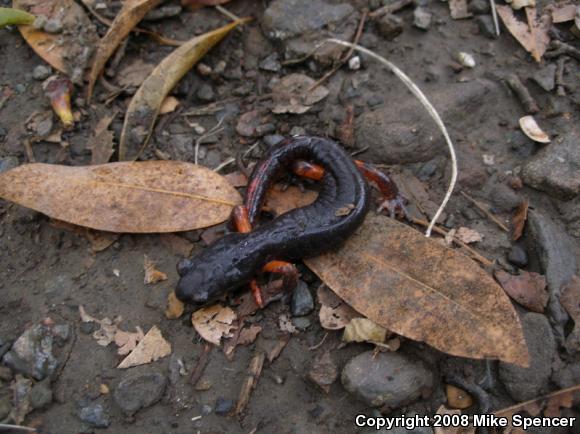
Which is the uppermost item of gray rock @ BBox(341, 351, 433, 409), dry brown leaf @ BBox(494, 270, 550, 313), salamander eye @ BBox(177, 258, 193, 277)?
salamander eye @ BBox(177, 258, 193, 277)

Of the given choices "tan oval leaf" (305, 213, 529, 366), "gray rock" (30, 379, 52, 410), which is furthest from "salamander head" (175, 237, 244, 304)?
"gray rock" (30, 379, 52, 410)

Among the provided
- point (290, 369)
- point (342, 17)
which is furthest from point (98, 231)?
point (342, 17)

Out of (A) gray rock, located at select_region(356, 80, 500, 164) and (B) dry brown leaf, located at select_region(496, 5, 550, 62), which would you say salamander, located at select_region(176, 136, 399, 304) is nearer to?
(A) gray rock, located at select_region(356, 80, 500, 164)

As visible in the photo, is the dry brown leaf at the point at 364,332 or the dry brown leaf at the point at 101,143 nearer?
the dry brown leaf at the point at 364,332

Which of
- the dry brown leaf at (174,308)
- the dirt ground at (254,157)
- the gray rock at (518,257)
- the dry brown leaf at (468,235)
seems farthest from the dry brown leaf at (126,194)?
the gray rock at (518,257)

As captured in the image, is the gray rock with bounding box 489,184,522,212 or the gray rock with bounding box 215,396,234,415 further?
the gray rock with bounding box 489,184,522,212

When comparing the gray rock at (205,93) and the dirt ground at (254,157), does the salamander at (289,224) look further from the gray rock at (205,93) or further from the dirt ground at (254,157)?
the gray rock at (205,93)
